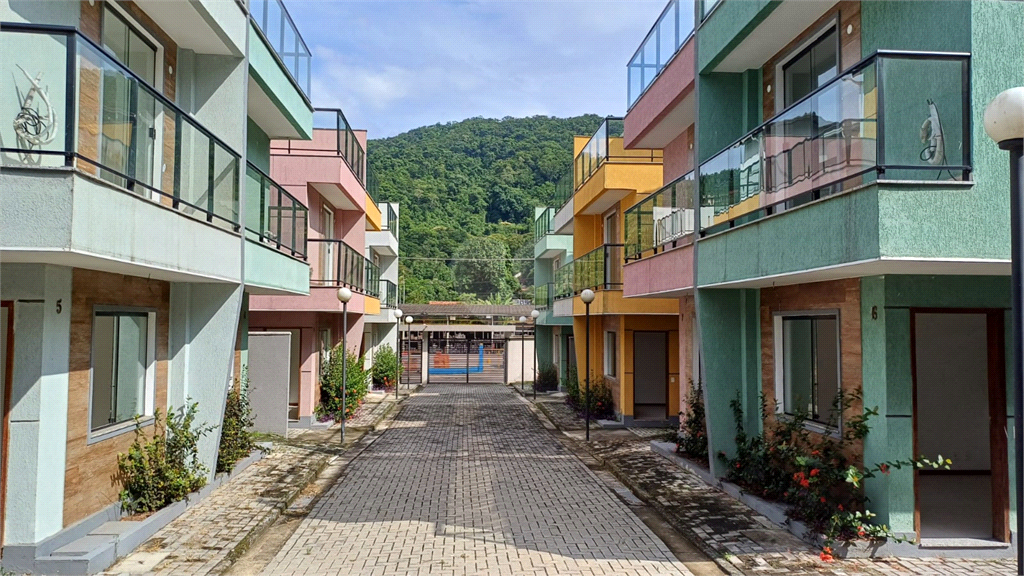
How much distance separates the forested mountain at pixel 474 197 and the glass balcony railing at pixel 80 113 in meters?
61.5

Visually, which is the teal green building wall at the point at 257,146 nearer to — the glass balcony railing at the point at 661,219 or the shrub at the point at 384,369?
the glass balcony railing at the point at 661,219

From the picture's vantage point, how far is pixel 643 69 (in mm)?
13469

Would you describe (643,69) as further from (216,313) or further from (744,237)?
(216,313)

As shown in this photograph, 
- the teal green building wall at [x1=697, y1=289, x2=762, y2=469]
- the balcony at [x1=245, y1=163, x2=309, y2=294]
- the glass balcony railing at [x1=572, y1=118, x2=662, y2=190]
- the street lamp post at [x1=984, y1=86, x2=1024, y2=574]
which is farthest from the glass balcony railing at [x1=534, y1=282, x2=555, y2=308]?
the street lamp post at [x1=984, y1=86, x2=1024, y2=574]

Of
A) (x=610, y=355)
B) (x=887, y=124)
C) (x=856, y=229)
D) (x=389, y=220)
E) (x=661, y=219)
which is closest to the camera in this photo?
(x=887, y=124)

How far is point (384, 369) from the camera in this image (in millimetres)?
26844

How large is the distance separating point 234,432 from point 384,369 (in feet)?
53.0

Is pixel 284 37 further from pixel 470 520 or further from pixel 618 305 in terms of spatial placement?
pixel 618 305

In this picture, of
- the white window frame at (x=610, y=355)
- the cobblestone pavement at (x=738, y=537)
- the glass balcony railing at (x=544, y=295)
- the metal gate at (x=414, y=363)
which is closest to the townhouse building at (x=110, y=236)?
the cobblestone pavement at (x=738, y=537)

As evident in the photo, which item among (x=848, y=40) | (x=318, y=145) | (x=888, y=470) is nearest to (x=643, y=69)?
(x=848, y=40)

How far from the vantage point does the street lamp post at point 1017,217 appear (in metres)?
3.80

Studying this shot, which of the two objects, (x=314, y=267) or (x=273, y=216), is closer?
(x=273, y=216)

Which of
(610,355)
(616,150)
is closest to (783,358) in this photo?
(616,150)

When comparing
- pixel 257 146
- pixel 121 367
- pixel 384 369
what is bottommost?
pixel 384 369
